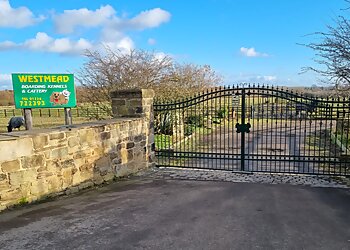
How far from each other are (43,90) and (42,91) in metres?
0.03

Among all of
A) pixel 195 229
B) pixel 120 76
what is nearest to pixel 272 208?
pixel 195 229

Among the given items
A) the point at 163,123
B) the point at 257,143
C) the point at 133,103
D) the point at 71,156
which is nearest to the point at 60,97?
the point at 71,156

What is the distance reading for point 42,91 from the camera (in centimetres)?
591

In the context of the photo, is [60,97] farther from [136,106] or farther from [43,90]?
A: [136,106]

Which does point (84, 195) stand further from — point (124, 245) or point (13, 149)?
point (124, 245)

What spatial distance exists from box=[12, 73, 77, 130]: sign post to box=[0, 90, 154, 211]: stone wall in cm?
67

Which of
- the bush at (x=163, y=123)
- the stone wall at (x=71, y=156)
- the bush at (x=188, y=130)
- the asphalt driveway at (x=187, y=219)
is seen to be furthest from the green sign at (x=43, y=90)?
the bush at (x=188, y=130)

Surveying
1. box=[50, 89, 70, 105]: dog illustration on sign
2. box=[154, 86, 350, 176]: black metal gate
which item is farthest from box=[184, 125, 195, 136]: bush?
box=[50, 89, 70, 105]: dog illustration on sign

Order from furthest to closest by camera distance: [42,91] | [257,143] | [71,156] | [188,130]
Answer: [188,130] → [257,143] → [42,91] → [71,156]

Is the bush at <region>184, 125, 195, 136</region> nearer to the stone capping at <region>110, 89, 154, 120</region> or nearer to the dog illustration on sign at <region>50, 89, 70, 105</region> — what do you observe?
the stone capping at <region>110, 89, 154, 120</region>

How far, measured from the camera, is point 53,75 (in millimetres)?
6047

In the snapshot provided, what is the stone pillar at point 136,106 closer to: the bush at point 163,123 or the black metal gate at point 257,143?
the black metal gate at point 257,143

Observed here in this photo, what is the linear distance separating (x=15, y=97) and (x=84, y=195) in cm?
230

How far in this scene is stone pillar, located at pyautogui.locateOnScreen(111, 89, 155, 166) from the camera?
310 inches
